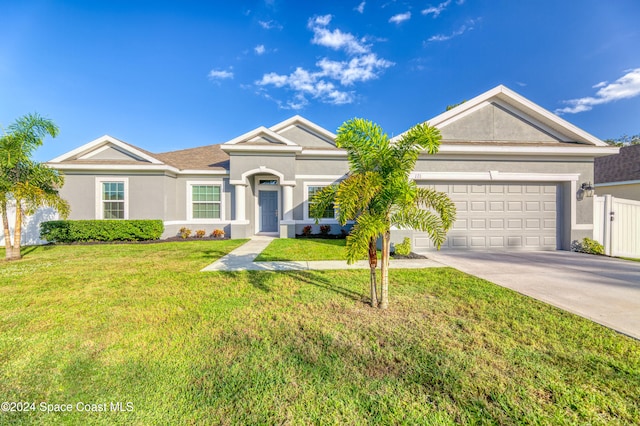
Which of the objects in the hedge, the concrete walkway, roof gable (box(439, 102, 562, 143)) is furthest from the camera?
the hedge

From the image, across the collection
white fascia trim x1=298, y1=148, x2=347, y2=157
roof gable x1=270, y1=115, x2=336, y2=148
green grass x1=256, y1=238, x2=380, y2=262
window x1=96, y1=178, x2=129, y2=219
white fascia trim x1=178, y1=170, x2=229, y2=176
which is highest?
roof gable x1=270, y1=115, x2=336, y2=148

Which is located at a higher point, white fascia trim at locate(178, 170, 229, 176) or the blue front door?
white fascia trim at locate(178, 170, 229, 176)

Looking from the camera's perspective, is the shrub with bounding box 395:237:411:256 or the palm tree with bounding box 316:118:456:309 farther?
the shrub with bounding box 395:237:411:256

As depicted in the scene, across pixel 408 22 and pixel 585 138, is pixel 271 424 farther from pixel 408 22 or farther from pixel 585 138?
pixel 408 22

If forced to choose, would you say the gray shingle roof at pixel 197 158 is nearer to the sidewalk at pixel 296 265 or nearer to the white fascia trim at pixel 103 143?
the white fascia trim at pixel 103 143

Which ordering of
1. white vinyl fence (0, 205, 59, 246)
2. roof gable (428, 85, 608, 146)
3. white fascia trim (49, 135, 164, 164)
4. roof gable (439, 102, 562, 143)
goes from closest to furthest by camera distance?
roof gable (428, 85, 608, 146), roof gable (439, 102, 562, 143), white vinyl fence (0, 205, 59, 246), white fascia trim (49, 135, 164, 164)

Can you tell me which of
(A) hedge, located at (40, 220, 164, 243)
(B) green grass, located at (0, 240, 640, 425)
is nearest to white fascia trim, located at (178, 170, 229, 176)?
(A) hedge, located at (40, 220, 164, 243)

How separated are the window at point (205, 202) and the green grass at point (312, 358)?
8.74m

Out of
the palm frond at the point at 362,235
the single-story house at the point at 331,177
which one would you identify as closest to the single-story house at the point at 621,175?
the single-story house at the point at 331,177

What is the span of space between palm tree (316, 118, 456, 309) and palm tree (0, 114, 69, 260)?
10021 mm

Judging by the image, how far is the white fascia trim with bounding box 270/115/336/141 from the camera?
1380 centimetres

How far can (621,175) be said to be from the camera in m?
14.1

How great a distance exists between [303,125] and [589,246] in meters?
13.4

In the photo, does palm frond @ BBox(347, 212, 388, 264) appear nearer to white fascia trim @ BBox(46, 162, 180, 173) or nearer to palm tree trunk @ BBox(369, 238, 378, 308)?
palm tree trunk @ BBox(369, 238, 378, 308)
